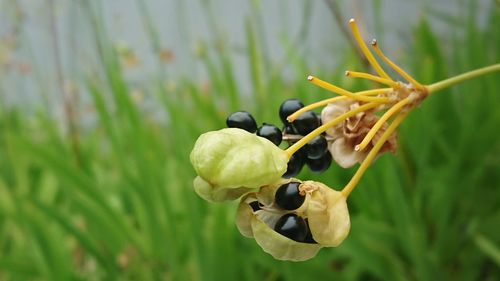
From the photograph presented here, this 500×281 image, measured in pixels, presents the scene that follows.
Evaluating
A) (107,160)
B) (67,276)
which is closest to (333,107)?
(67,276)

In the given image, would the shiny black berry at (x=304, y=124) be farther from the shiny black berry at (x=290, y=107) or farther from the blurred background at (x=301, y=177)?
the blurred background at (x=301, y=177)

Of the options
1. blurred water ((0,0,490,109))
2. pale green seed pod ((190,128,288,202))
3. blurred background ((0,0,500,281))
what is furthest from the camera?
blurred water ((0,0,490,109))

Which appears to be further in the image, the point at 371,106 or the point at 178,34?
the point at 178,34

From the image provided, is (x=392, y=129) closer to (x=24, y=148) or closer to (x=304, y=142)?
(x=304, y=142)

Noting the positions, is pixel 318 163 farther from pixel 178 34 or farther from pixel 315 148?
pixel 178 34

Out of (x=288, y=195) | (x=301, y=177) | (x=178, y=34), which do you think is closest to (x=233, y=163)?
(x=288, y=195)

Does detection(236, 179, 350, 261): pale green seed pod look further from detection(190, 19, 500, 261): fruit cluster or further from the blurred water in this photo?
the blurred water

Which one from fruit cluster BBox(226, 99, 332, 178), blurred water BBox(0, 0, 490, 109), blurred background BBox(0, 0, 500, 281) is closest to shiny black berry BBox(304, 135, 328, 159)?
fruit cluster BBox(226, 99, 332, 178)
